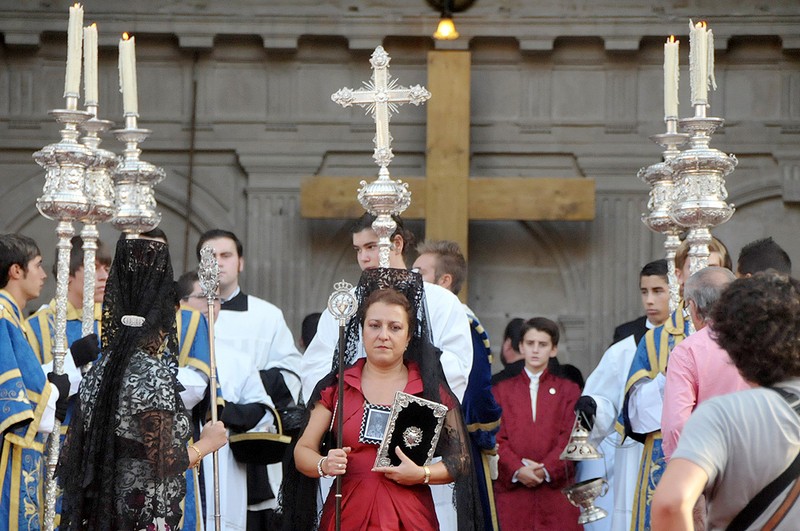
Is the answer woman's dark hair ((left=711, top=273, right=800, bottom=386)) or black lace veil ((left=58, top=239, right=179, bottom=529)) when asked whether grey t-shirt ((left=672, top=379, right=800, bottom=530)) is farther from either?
black lace veil ((left=58, top=239, right=179, bottom=529))

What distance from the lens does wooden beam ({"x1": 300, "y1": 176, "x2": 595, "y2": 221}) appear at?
11.1 meters

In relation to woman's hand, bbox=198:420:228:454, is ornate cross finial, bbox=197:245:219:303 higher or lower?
higher

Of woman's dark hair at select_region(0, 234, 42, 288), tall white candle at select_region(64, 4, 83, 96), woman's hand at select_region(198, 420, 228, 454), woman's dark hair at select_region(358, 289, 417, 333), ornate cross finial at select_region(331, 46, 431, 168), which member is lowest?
woman's hand at select_region(198, 420, 228, 454)

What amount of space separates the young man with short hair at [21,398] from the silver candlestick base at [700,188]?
2.92 metres

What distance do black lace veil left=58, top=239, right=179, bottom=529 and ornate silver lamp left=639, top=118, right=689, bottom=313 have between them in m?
3.00

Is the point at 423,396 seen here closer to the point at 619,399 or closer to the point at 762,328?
the point at 762,328

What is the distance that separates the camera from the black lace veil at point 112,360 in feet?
18.2

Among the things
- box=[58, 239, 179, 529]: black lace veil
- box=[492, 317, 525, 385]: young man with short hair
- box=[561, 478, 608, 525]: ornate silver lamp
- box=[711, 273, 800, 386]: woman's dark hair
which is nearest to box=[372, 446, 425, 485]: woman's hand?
box=[58, 239, 179, 529]: black lace veil

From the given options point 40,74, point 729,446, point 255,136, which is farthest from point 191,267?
point 729,446

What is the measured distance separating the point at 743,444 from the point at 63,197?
4.31m

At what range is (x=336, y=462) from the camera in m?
5.68

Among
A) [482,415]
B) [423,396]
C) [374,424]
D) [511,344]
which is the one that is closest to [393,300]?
[423,396]

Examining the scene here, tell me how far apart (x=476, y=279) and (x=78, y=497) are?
249 inches

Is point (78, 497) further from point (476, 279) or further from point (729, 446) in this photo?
point (476, 279)
